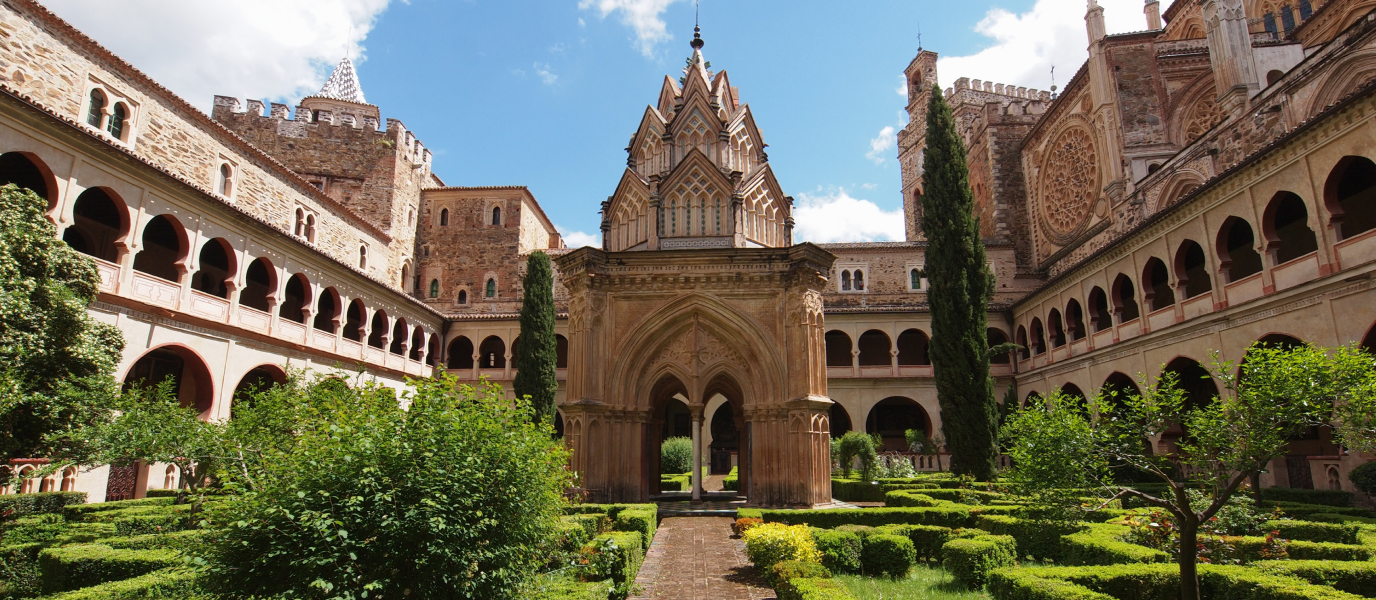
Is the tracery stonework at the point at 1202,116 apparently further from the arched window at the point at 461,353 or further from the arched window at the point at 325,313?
the arched window at the point at 325,313

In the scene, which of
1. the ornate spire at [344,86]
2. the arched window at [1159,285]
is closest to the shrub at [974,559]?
the arched window at [1159,285]

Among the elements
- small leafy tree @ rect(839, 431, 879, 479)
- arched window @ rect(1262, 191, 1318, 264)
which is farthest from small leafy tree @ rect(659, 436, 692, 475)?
arched window @ rect(1262, 191, 1318, 264)

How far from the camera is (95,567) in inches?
308

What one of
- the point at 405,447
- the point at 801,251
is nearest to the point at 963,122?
the point at 801,251

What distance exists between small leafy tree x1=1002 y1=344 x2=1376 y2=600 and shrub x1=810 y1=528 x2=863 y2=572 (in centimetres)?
315

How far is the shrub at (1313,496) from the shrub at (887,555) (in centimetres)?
989

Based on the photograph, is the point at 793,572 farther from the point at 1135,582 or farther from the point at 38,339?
the point at 38,339

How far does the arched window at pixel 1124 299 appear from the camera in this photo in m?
24.0

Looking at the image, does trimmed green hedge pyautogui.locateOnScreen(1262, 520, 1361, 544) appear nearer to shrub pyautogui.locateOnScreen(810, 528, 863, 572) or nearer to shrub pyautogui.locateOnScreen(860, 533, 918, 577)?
shrub pyautogui.locateOnScreen(860, 533, 918, 577)

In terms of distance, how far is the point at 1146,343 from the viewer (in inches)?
867

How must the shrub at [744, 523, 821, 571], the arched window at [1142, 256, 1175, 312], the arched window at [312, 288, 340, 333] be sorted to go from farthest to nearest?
the arched window at [312, 288, 340, 333] < the arched window at [1142, 256, 1175, 312] < the shrub at [744, 523, 821, 571]

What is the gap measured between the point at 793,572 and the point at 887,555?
2262mm

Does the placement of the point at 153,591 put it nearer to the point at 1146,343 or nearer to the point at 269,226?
the point at 269,226

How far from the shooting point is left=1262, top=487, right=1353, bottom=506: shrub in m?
14.5
